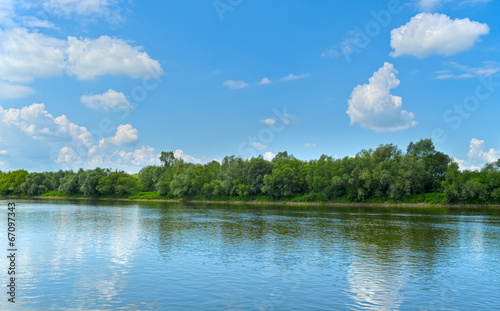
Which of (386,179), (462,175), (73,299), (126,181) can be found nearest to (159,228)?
(73,299)

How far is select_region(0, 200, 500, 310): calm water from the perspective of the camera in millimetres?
20625

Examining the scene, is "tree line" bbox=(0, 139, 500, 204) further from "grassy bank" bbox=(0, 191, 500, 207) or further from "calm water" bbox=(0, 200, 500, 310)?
"calm water" bbox=(0, 200, 500, 310)

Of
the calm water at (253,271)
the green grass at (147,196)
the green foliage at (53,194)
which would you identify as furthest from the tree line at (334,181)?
the calm water at (253,271)

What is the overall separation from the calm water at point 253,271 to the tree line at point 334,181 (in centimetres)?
7420

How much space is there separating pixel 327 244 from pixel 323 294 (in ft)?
61.9

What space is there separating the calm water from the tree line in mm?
74200

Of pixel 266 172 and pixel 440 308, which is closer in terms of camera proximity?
pixel 440 308

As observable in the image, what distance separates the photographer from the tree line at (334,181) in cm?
11475

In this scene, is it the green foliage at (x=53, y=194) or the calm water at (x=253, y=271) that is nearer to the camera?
the calm water at (x=253, y=271)

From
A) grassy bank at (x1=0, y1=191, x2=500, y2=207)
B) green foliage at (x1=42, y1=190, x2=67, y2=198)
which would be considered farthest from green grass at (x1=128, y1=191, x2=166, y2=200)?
green foliage at (x1=42, y1=190, x2=67, y2=198)

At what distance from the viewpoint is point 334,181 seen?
13038cm

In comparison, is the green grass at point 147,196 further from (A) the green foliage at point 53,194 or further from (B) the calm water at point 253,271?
(B) the calm water at point 253,271

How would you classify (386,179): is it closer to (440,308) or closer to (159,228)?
(159,228)

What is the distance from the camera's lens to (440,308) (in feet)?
65.2
